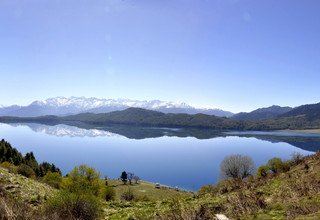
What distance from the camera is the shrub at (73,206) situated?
20.3m

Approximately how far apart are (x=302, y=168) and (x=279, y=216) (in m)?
20.3

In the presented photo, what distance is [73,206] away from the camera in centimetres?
2092

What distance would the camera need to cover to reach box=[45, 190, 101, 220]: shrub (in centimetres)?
2030

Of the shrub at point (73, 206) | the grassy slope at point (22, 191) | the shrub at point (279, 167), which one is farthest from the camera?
the shrub at point (279, 167)

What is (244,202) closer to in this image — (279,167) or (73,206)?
(73,206)

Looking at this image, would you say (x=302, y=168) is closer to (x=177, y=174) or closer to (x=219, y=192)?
(x=219, y=192)

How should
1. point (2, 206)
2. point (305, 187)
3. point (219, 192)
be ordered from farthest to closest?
point (219, 192), point (305, 187), point (2, 206)

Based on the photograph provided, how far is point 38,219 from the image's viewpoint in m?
15.5

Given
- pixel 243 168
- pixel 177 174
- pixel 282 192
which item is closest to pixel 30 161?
pixel 243 168

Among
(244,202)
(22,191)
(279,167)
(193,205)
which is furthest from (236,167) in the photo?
(244,202)

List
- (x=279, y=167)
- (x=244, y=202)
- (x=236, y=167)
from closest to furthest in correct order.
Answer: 1. (x=244, y=202)
2. (x=279, y=167)
3. (x=236, y=167)

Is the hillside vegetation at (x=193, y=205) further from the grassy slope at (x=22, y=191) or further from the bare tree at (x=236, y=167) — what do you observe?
the bare tree at (x=236, y=167)

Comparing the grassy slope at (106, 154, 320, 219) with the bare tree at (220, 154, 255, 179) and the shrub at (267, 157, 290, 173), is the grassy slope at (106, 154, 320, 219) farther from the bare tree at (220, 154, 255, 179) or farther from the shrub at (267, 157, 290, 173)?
the bare tree at (220, 154, 255, 179)

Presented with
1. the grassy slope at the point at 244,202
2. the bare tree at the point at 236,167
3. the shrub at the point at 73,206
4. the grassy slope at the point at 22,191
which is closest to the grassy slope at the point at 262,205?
the grassy slope at the point at 244,202
